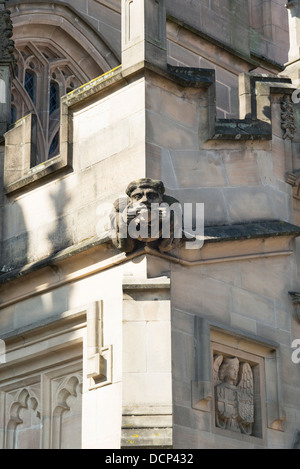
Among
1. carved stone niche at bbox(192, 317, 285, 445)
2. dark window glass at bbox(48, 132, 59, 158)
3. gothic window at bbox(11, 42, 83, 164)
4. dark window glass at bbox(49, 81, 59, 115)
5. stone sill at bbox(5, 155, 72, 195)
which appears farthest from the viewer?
dark window glass at bbox(49, 81, 59, 115)

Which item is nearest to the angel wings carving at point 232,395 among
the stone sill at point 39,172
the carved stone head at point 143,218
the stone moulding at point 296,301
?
the stone moulding at point 296,301

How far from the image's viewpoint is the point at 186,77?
43.1 feet

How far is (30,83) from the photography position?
18.2 metres

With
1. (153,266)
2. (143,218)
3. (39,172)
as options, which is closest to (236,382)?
(153,266)

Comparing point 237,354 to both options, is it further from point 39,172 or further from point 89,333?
point 39,172

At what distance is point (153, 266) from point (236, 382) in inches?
54.0

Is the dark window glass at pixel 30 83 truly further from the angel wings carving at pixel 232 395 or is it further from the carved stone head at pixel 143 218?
the angel wings carving at pixel 232 395

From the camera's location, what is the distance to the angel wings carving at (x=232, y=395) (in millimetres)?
12227

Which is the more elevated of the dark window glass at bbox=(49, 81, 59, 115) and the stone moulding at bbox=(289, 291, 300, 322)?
the dark window glass at bbox=(49, 81, 59, 115)

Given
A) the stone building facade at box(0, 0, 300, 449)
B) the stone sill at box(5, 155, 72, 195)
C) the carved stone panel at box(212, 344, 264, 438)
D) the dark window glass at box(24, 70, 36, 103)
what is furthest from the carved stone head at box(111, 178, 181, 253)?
the dark window glass at box(24, 70, 36, 103)

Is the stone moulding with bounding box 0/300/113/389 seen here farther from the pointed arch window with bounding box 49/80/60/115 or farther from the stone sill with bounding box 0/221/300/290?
the pointed arch window with bounding box 49/80/60/115

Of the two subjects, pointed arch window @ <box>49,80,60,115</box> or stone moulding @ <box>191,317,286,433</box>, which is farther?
pointed arch window @ <box>49,80,60,115</box>

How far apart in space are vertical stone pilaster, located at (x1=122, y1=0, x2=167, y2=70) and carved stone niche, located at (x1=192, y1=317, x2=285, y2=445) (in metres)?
2.67

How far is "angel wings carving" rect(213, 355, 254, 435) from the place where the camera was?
12227 mm
